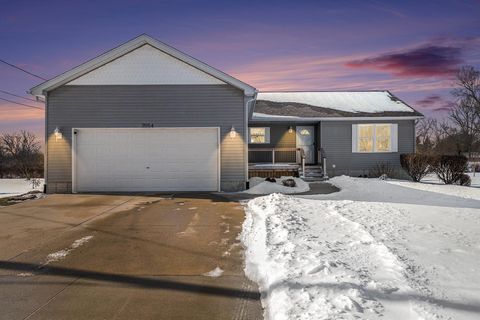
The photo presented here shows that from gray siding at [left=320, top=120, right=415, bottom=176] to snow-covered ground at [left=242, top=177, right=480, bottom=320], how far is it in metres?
11.0

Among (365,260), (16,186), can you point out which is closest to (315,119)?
(16,186)

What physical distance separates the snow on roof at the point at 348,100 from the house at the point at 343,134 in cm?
5

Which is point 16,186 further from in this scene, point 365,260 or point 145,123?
point 365,260

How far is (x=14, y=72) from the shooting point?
23.0 m

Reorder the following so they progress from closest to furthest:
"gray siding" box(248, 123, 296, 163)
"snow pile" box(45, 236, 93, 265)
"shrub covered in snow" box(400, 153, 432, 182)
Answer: "snow pile" box(45, 236, 93, 265) < "shrub covered in snow" box(400, 153, 432, 182) < "gray siding" box(248, 123, 296, 163)

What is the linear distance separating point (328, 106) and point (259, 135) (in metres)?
4.28

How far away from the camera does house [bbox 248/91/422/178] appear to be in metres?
20.7

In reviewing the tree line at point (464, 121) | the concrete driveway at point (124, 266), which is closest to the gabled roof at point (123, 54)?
the concrete driveway at point (124, 266)

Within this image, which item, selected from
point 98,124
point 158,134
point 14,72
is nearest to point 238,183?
point 158,134

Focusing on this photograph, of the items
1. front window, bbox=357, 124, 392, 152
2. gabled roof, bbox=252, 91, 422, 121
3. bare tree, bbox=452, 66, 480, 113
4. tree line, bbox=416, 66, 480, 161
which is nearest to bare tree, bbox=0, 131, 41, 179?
gabled roof, bbox=252, 91, 422, 121

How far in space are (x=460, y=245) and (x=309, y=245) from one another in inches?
95.3

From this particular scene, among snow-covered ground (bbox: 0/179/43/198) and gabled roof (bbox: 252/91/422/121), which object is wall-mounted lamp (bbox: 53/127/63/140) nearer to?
snow-covered ground (bbox: 0/179/43/198)

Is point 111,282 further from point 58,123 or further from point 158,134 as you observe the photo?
point 58,123

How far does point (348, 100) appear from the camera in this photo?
23.0m
